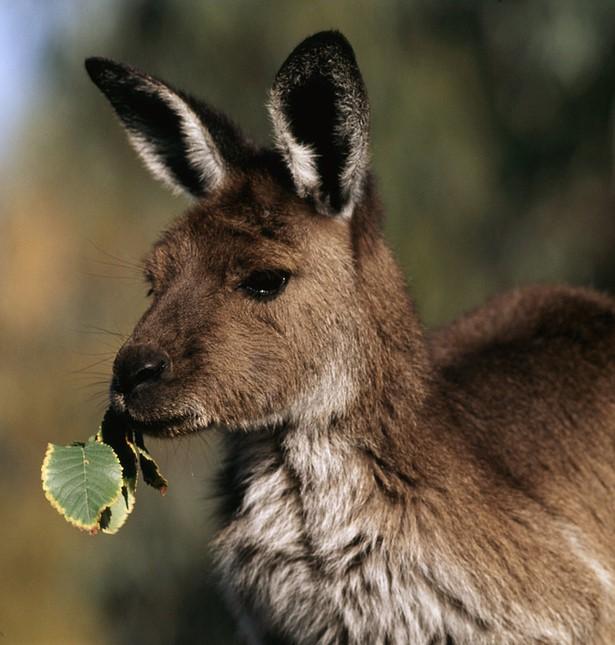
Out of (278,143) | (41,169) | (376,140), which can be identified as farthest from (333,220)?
(41,169)

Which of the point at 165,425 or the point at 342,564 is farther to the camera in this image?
the point at 342,564

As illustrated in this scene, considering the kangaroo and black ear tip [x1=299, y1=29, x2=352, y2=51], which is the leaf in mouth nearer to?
the kangaroo

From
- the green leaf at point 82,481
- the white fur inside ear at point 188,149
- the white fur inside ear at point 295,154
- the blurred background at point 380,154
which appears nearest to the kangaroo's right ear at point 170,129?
the white fur inside ear at point 188,149

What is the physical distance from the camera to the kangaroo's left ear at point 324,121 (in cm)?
359

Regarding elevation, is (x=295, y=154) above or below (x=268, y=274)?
above

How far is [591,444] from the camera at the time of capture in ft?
14.7

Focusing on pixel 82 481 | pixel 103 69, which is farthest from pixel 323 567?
pixel 103 69

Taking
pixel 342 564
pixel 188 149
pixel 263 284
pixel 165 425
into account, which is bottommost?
pixel 342 564

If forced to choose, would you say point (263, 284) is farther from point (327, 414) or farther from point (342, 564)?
point (342, 564)

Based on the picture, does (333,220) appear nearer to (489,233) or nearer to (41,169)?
(489,233)

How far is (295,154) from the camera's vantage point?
384 cm

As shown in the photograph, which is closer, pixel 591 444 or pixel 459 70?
pixel 591 444

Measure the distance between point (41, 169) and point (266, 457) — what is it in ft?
28.3

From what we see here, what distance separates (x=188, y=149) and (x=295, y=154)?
1.93 feet
